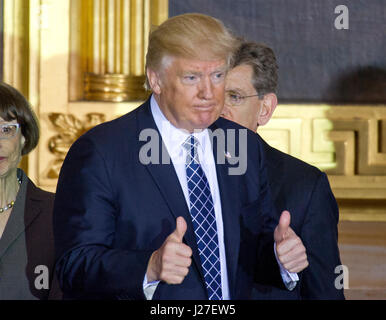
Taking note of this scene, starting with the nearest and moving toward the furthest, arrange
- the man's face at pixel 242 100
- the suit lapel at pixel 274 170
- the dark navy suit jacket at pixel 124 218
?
the dark navy suit jacket at pixel 124 218, the suit lapel at pixel 274 170, the man's face at pixel 242 100

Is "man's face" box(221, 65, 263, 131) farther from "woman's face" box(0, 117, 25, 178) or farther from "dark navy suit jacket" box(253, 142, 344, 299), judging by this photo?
"woman's face" box(0, 117, 25, 178)

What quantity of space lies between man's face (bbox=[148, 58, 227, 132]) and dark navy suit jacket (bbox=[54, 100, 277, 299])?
3.9 inches

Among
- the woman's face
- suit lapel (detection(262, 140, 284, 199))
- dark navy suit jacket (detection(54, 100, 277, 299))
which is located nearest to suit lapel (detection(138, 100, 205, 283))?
dark navy suit jacket (detection(54, 100, 277, 299))

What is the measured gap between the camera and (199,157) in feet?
7.25

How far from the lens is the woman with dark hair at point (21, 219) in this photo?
2.58m

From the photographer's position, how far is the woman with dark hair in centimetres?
258

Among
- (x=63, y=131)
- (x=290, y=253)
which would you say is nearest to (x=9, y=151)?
Result: (x=290, y=253)

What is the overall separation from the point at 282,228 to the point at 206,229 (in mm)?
199

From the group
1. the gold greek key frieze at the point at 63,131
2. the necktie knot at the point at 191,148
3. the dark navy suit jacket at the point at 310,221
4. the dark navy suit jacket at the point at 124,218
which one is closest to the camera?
the dark navy suit jacket at the point at 124,218

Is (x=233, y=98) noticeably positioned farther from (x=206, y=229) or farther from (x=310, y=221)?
(x=206, y=229)

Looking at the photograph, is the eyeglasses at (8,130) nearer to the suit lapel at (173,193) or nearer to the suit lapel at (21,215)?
the suit lapel at (21,215)

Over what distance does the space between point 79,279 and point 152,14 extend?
96.3 inches

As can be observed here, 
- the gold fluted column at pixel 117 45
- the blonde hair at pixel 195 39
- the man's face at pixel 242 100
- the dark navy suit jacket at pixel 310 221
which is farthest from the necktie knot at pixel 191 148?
the gold fluted column at pixel 117 45

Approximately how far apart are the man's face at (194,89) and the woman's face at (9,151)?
0.72 meters
